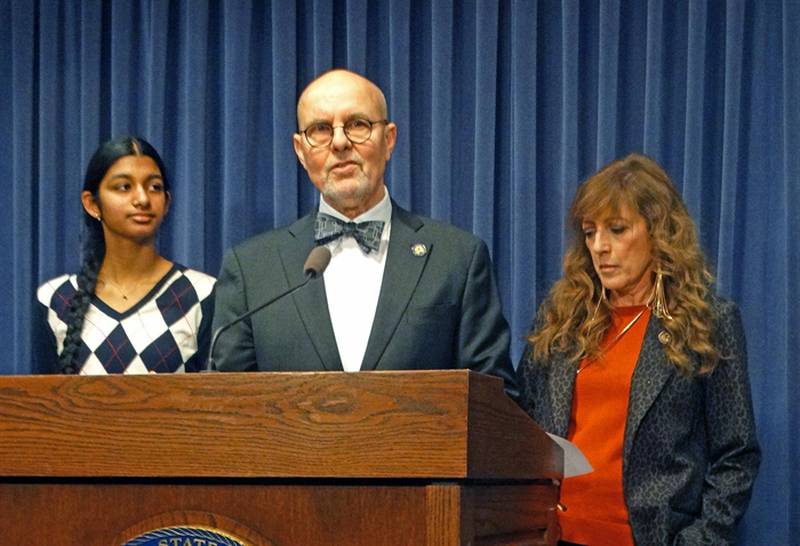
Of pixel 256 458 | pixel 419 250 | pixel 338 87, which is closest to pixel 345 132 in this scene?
pixel 338 87

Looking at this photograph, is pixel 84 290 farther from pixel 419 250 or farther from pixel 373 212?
pixel 419 250

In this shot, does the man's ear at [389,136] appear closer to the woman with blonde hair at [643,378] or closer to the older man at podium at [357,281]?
the older man at podium at [357,281]

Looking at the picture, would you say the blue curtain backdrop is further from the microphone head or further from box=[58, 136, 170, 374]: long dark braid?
the microphone head

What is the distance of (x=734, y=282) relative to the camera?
Result: 3379mm

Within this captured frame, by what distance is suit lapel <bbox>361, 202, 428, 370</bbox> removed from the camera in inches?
104

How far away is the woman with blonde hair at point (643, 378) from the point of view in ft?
8.89

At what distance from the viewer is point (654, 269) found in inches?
114

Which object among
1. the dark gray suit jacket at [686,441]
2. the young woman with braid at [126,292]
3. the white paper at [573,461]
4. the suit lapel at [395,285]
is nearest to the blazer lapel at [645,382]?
the dark gray suit jacket at [686,441]

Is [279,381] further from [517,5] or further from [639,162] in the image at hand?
[517,5]

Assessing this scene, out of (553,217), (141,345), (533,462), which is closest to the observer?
(533,462)

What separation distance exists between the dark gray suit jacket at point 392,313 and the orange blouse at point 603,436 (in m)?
0.22

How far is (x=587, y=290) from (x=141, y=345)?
1144 mm

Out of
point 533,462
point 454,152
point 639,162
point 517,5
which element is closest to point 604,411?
point 639,162

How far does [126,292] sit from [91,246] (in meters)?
0.17
